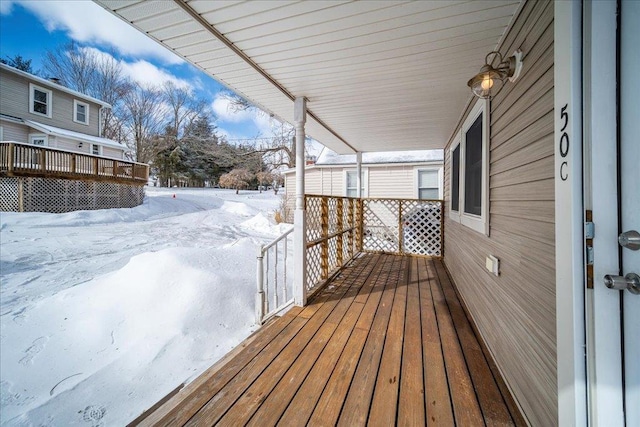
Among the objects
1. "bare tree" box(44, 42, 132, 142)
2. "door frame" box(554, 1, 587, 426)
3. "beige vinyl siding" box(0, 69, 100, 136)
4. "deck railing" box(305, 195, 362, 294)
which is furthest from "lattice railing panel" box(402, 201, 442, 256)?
"bare tree" box(44, 42, 132, 142)

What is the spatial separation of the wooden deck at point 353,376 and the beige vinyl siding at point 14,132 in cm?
1600

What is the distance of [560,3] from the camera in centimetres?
111

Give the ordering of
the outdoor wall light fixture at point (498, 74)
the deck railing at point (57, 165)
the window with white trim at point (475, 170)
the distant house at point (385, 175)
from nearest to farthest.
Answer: the outdoor wall light fixture at point (498, 74)
the window with white trim at point (475, 170)
the distant house at point (385, 175)
the deck railing at point (57, 165)

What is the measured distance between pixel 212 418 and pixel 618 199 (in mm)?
2205

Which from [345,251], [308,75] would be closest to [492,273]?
[308,75]

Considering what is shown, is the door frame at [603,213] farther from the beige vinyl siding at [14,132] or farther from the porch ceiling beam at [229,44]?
the beige vinyl siding at [14,132]

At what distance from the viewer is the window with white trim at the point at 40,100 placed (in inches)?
478

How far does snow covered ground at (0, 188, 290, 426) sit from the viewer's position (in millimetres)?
2281

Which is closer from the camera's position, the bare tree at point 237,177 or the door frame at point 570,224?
the door frame at point 570,224

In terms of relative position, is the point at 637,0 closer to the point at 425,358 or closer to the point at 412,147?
the point at 425,358

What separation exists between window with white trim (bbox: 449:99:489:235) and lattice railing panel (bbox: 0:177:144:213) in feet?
45.0

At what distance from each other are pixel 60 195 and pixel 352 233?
39.2ft

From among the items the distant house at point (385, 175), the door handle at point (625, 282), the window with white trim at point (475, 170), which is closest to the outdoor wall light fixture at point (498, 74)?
the window with white trim at point (475, 170)

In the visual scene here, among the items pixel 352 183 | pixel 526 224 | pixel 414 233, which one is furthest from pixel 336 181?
pixel 526 224
